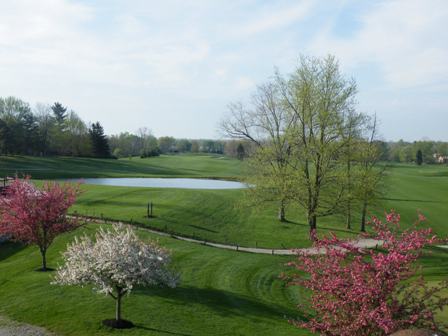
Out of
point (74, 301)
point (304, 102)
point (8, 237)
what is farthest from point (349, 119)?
point (8, 237)

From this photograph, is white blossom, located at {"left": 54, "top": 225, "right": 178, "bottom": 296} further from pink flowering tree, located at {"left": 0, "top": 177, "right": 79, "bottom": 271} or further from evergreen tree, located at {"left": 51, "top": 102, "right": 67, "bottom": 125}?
evergreen tree, located at {"left": 51, "top": 102, "right": 67, "bottom": 125}

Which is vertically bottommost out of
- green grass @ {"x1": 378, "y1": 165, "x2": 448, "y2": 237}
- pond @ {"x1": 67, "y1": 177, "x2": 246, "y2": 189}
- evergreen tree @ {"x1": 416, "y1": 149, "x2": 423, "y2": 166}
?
green grass @ {"x1": 378, "y1": 165, "x2": 448, "y2": 237}

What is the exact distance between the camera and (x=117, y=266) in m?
14.6

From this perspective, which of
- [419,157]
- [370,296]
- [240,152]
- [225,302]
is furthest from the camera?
[419,157]

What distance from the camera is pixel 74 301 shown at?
58.7 ft

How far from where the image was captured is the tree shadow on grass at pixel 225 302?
59.5 feet

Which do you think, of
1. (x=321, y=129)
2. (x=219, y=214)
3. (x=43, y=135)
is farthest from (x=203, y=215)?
(x=43, y=135)

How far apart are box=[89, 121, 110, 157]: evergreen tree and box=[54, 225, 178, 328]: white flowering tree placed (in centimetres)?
10070

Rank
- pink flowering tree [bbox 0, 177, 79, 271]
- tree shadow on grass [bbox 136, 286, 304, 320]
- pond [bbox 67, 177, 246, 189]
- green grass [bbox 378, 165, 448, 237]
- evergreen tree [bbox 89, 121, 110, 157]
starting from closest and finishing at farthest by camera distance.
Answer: tree shadow on grass [bbox 136, 286, 304, 320], pink flowering tree [bbox 0, 177, 79, 271], green grass [bbox 378, 165, 448, 237], pond [bbox 67, 177, 246, 189], evergreen tree [bbox 89, 121, 110, 157]

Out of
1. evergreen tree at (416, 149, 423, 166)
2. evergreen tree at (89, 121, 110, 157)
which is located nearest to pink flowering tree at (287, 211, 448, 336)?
evergreen tree at (89, 121, 110, 157)

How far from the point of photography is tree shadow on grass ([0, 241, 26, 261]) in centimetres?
2655

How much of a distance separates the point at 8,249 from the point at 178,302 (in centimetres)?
1504

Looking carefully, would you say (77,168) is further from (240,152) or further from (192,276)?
(192,276)

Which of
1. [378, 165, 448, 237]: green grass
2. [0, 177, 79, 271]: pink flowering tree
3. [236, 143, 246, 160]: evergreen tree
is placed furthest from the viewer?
[236, 143, 246, 160]: evergreen tree
